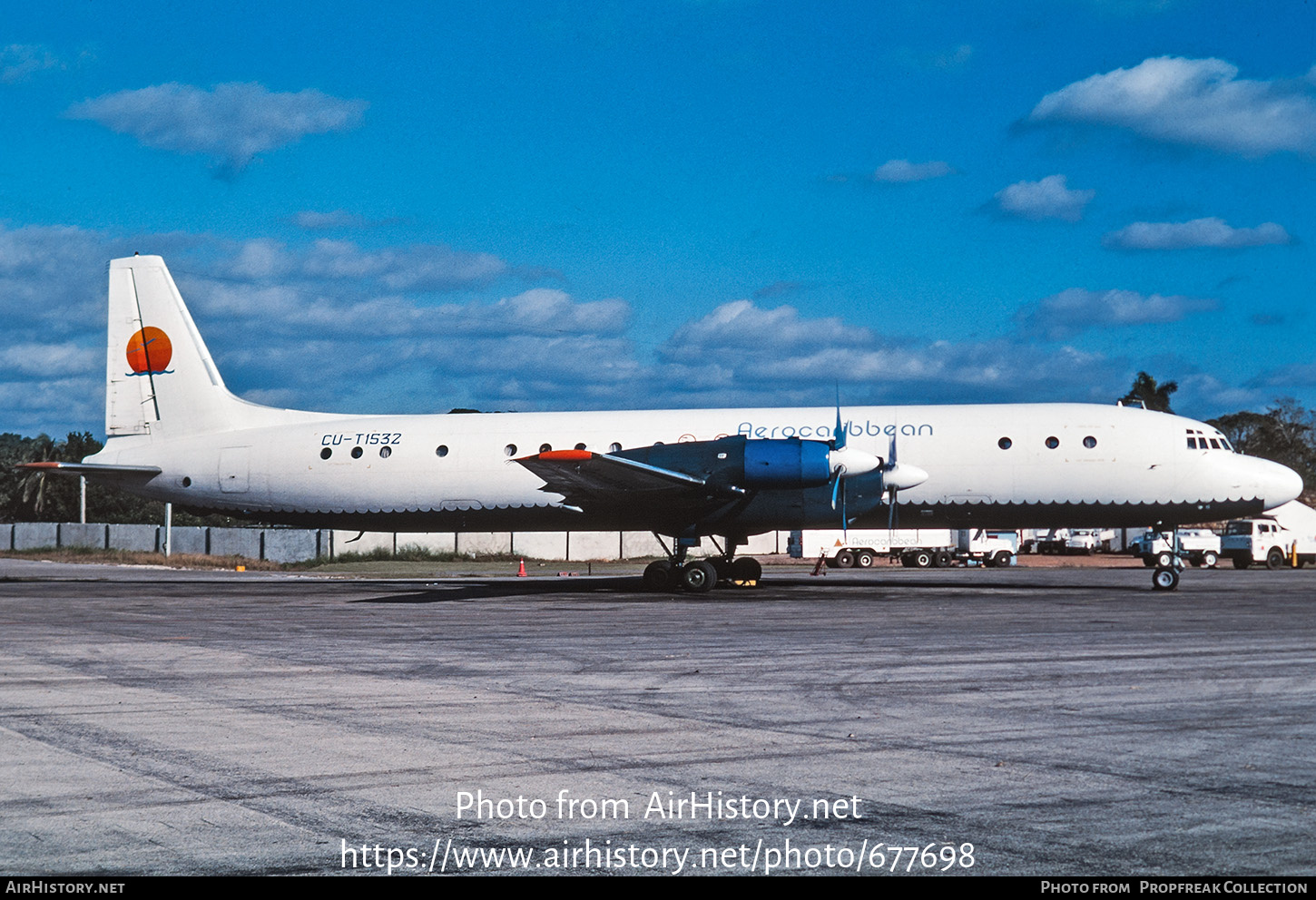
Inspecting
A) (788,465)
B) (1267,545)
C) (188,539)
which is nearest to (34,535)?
(188,539)

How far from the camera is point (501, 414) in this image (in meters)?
27.9

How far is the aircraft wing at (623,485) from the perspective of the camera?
75.4 feet

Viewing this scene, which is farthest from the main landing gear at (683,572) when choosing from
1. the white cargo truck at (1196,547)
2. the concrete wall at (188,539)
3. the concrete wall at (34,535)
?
the concrete wall at (34,535)

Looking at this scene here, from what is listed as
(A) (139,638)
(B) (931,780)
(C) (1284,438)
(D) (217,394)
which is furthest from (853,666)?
(C) (1284,438)

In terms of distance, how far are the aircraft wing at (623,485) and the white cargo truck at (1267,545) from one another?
3519cm

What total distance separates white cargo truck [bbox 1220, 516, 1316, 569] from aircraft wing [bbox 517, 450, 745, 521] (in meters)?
35.2

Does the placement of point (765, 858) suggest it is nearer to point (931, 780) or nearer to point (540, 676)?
point (931, 780)

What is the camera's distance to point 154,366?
1144 inches

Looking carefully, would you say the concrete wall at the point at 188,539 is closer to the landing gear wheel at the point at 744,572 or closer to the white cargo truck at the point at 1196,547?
the landing gear wheel at the point at 744,572

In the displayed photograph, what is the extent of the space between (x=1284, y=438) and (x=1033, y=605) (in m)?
94.2

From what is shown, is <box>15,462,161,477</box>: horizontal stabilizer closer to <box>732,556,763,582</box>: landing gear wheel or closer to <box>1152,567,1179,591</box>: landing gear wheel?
<box>732,556,763,582</box>: landing gear wheel

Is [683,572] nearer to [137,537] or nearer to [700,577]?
[700,577]

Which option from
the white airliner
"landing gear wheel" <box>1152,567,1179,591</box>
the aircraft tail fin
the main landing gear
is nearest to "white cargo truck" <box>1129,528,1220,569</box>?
"landing gear wheel" <box>1152,567,1179,591</box>
